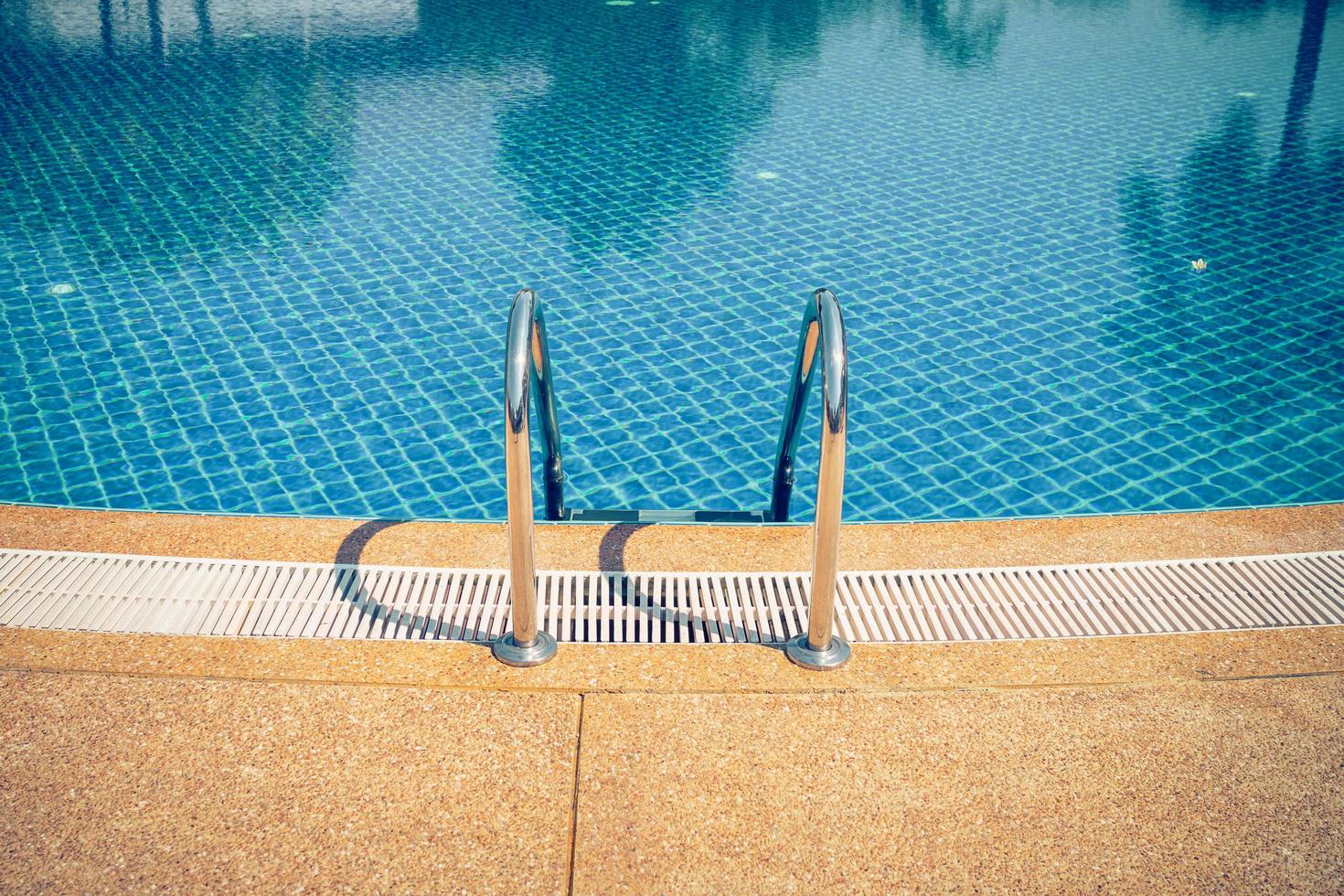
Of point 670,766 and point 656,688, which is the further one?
point 656,688

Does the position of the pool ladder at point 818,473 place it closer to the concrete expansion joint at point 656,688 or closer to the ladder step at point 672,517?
the concrete expansion joint at point 656,688

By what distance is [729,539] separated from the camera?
381 centimetres

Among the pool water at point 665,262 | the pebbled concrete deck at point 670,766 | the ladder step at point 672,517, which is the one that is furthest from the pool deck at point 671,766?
the pool water at point 665,262

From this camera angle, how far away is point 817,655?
3.11m

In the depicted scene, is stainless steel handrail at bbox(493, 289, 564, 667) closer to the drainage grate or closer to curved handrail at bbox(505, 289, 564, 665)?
curved handrail at bbox(505, 289, 564, 665)

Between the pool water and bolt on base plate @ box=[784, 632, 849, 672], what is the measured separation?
2061 mm

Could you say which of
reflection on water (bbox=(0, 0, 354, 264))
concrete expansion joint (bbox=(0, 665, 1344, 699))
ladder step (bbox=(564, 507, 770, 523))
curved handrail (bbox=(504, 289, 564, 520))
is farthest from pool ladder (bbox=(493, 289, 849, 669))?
reflection on water (bbox=(0, 0, 354, 264))

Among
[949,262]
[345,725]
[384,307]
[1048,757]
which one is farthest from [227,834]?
[949,262]

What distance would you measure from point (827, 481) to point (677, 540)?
3.44 feet

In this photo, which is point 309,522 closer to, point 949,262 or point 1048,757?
point 1048,757

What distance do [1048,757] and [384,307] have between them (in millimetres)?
5149

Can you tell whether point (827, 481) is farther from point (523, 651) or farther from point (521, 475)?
point (523, 651)

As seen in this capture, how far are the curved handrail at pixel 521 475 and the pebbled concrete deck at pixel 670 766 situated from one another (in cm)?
9

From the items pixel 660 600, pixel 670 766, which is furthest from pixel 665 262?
pixel 670 766
